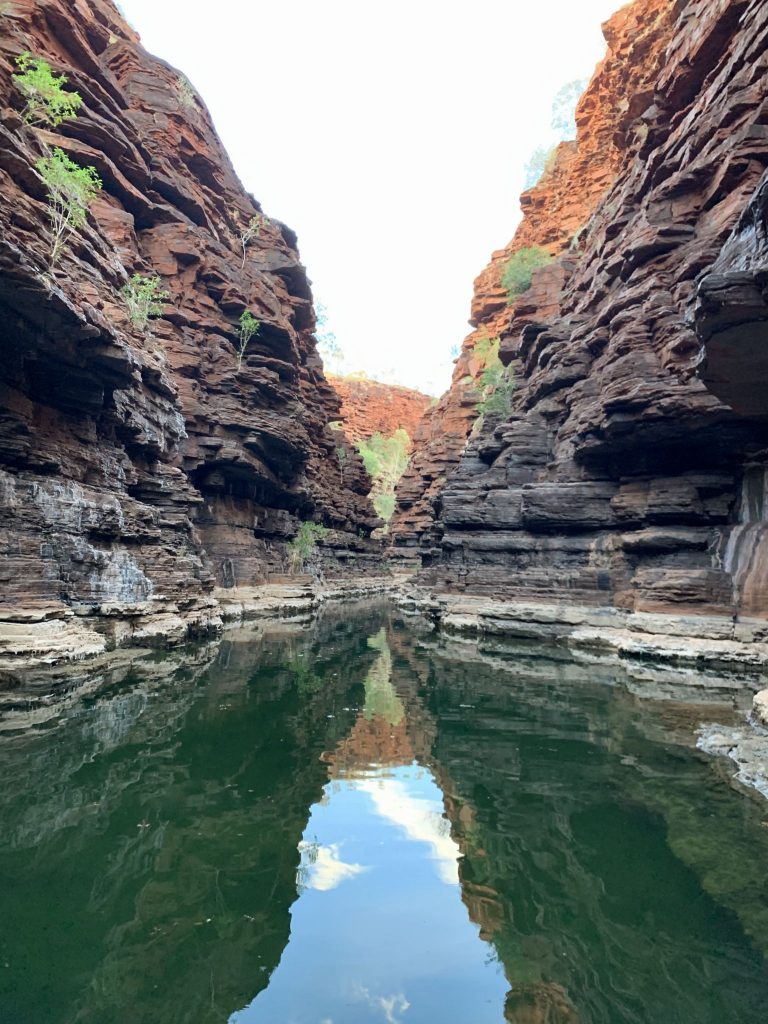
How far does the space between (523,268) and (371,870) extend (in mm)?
46051

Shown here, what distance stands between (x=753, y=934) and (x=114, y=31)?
50208 mm

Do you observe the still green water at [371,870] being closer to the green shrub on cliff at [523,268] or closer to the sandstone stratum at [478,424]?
the sandstone stratum at [478,424]

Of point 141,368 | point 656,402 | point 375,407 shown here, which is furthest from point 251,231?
point 375,407

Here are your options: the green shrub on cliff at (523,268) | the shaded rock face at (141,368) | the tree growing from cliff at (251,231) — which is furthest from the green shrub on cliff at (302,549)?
the green shrub on cliff at (523,268)

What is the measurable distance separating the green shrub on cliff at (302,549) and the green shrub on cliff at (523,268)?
2374cm

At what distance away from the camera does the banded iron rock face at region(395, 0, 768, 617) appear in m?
17.0

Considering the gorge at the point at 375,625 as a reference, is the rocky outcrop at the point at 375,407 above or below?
Result: above

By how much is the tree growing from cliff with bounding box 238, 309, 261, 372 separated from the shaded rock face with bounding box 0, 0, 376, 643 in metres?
0.51

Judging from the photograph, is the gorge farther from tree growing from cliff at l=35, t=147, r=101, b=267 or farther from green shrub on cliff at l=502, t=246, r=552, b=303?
green shrub on cliff at l=502, t=246, r=552, b=303

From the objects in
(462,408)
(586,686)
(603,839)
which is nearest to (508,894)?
(603,839)

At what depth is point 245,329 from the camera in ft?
113

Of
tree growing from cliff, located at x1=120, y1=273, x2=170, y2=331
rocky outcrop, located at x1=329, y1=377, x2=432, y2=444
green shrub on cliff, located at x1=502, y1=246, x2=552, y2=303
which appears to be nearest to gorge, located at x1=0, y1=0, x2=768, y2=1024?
tree growing from cliff, located at x1=120, y1=273, x2=170, y2=331

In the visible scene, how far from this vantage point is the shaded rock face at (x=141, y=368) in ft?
48.0

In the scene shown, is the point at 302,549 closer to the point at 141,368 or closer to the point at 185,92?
the point at 141,368
